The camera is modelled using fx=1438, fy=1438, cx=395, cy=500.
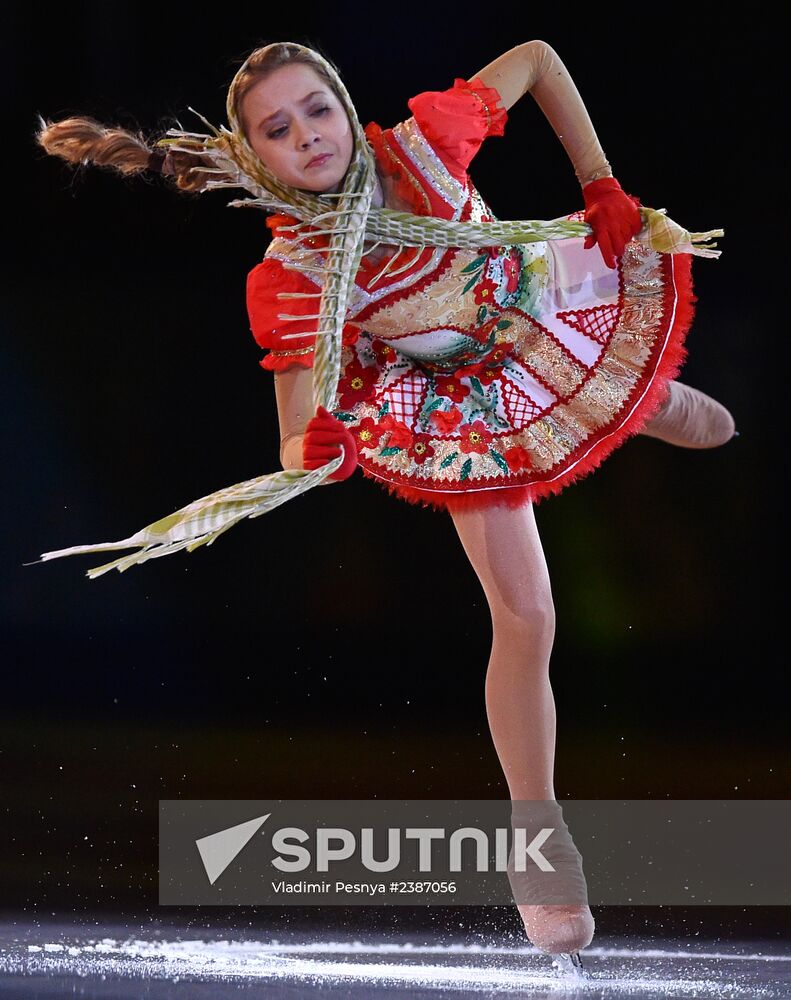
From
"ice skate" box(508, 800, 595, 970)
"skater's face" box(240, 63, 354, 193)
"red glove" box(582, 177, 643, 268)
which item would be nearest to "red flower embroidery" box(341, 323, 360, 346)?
"skater's face" box(240, 63, 354, 193)

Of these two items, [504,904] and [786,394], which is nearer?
[504,904]

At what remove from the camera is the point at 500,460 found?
2.13 m

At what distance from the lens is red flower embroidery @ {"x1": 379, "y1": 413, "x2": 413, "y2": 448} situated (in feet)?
7.06

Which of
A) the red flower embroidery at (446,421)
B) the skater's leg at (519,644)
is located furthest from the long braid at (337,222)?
the skater's leg at (519,644)

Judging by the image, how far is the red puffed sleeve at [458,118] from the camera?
2.04 meters

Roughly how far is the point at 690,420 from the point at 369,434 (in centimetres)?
54

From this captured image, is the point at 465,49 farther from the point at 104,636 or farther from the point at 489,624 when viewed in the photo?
the point at 104,636

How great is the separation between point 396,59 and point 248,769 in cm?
155

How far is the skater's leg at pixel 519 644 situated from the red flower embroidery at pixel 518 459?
0.21 feet

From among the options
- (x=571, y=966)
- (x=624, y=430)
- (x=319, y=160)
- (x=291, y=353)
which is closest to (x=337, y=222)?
(x=319, y=160)

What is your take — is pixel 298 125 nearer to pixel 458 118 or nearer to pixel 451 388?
pixel 458 118

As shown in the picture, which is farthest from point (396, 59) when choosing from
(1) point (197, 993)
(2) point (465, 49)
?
(1) point (197, 993)

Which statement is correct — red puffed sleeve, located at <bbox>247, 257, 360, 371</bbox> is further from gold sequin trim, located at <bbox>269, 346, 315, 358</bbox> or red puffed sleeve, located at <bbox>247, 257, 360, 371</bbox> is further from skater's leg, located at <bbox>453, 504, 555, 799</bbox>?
skater's leg, located at <bbox>453, 504, 555, 799</bbox>

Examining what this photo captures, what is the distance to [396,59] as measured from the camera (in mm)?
2945
